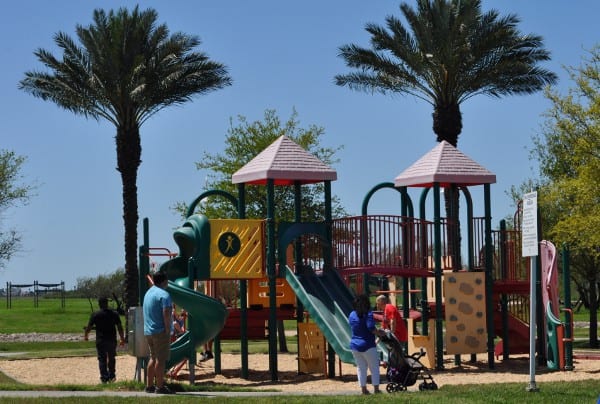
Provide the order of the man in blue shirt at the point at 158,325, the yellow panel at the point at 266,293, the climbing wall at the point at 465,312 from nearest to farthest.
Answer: the man in blue shirt at the point at 158,325
the climbing wall at the point at 465,312
the yellow panel at the point at 266,293

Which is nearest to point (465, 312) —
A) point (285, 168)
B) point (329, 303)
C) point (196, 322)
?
point (329, 303)

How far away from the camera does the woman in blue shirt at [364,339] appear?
56.4 ft

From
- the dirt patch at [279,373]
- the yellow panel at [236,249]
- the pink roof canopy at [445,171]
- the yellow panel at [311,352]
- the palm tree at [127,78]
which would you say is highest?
the palm tree at [127,78]

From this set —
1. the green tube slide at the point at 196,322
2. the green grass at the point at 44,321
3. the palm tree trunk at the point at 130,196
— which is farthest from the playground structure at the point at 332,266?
the green grass at the point at 44,321

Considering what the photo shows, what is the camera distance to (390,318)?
69.3 ft

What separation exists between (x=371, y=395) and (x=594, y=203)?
59.5 feet

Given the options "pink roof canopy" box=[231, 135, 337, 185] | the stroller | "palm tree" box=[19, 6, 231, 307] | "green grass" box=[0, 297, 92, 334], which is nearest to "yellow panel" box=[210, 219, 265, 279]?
"pink roof canopy" box=[231, 135, 337, 185]

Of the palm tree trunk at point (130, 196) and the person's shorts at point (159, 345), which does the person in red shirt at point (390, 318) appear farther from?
the palm tree trunk at point (130, 196)

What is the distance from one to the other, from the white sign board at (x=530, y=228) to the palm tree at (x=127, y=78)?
22527 millimetres

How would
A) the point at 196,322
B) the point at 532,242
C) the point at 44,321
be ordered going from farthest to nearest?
the point at 44,321
the point at 196,322
the point at 532,242

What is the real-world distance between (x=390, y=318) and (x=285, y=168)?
4037mm

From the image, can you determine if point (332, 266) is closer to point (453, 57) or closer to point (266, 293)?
point (266, 293)

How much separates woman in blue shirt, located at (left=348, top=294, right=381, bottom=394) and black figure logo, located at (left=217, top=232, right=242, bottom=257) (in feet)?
19.4

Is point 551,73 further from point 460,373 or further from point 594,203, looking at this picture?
point 460,373
